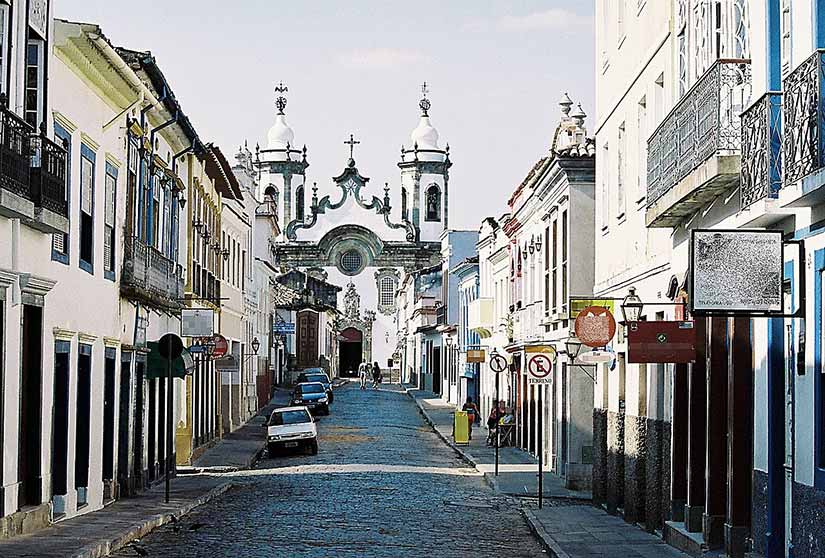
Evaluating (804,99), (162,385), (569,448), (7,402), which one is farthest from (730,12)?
(162,385)

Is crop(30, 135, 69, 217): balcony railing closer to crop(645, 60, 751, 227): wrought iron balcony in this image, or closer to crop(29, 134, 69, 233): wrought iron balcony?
crop(29, 134, 69, 233): wrought iron balcony

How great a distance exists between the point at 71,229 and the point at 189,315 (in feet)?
23.4

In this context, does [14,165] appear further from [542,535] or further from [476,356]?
[476,356]

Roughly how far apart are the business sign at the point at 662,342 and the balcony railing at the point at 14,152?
247 inches

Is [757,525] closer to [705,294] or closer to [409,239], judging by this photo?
[705,294]

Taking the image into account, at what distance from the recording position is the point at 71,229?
63.5 feet

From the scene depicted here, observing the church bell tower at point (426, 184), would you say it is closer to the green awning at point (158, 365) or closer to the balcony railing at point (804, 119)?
the green awning at point (158, 365)

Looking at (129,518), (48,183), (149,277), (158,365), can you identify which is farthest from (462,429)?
(48,183)

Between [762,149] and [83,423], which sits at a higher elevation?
[762,149]

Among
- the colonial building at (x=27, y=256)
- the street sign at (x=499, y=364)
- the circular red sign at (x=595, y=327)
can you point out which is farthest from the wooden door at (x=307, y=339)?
the colonial building at (x=27, y=256)

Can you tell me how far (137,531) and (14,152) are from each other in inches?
219

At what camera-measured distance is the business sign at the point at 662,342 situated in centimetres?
1572

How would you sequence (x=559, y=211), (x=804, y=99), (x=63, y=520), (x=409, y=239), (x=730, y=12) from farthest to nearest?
(x=409, y=239) < (x=559, y=211) < (x=63, y=520) < (x=730, y=12) < (x=804, y=99)

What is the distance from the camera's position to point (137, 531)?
60.7 feet
